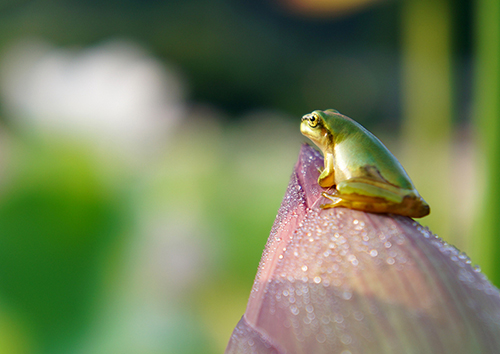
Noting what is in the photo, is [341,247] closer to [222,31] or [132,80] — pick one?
[132,80]

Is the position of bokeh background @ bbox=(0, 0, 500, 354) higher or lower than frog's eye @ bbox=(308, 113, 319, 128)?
lower

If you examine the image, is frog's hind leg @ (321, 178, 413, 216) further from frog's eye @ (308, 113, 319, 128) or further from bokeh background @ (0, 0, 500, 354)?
bokeh background @ (0, 0, 500, 354)

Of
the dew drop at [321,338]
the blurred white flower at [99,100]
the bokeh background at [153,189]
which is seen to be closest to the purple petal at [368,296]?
the dew drop at [321,338]

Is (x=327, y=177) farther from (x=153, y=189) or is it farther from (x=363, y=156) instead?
(x=153, y=189)

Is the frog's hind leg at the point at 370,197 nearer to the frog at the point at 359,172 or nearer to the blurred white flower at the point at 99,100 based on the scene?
the frog at the point at 359,172

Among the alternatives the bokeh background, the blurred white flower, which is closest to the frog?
the bokeh background

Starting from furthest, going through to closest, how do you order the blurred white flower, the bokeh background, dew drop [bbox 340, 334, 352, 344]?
the blurred white flower → the bokeh background → dew drop [bbox 340, 334, 352, 344]

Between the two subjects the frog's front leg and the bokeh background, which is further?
the bokeh background
